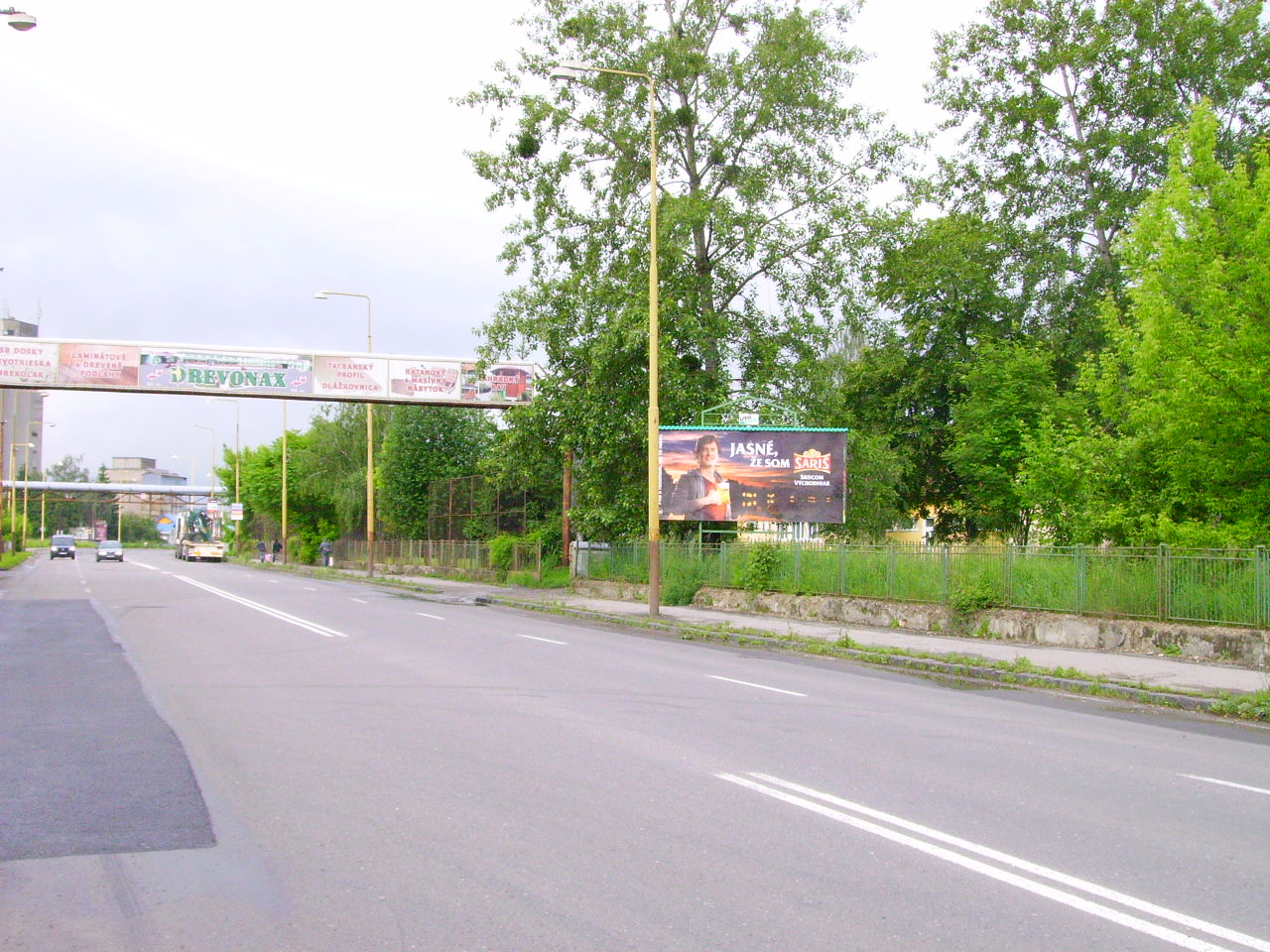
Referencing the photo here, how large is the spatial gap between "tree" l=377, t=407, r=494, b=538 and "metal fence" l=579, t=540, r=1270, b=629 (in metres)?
29.5

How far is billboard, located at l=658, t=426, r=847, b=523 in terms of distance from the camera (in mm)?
26641

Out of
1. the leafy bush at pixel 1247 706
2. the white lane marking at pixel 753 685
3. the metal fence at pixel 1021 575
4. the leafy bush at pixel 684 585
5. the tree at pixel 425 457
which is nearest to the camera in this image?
the leafy bush at pixel 1247 706

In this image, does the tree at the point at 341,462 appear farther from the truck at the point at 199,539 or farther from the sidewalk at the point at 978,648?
the sidewalk at the point at 978,648

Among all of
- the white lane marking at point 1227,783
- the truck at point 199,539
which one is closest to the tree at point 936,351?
the white lane marking at point 1227,783

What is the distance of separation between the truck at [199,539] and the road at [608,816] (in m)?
69.2

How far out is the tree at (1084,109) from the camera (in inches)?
1403

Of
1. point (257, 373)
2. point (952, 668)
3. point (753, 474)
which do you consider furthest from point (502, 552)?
point (952, 668)

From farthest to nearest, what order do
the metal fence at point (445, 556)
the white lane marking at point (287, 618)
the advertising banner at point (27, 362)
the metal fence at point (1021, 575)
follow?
1. the metal fence at point (445, 556)
2. the advertising banner at point (27, 362)
3. the white lane marking at point (287, 618)
4. the metal fence at point (1021, 575)

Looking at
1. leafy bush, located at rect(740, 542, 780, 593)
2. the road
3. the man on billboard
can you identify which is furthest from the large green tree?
the road

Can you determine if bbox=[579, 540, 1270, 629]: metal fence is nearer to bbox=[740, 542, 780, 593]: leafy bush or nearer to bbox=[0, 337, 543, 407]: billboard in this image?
bbox=[740, 542, 780, 593]: leafy bush

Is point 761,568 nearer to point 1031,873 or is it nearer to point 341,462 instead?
point 1031,873

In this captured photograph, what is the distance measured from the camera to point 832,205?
33219 mm

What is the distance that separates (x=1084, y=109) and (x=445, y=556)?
29.7m

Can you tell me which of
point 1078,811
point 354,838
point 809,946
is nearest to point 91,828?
point 354,838
